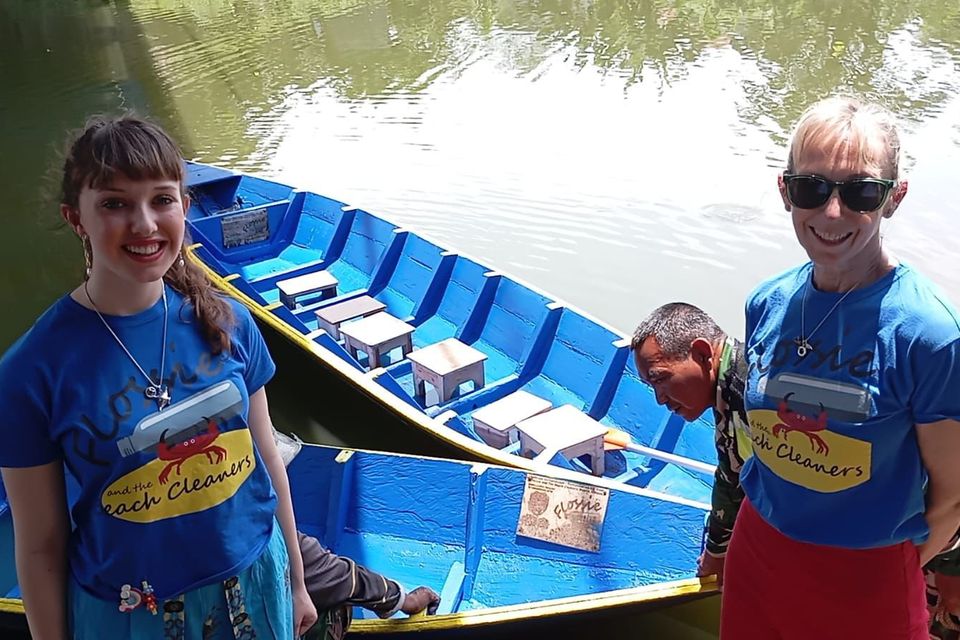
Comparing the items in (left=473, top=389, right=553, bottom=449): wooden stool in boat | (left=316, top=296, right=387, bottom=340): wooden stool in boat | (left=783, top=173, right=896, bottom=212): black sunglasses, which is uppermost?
(left=783, top=173, right=896, bottom=212): black sunglasses

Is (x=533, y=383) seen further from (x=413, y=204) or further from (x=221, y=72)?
(x=221, y=72)

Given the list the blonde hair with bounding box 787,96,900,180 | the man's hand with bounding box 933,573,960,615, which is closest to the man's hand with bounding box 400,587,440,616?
the man's hand with bounding box 933,573,960,615

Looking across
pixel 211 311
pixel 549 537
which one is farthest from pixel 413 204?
pixel 211 311

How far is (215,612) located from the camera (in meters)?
1.79

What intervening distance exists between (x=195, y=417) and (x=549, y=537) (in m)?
2.30

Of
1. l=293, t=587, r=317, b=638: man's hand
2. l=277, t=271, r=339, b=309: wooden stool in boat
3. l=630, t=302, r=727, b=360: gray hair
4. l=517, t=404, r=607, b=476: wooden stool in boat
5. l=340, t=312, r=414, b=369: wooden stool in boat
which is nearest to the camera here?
l=293, t=587, r=317, b=638: man's hand

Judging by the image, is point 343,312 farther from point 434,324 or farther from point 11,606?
point 11,606

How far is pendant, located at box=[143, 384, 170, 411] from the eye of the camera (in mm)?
1636

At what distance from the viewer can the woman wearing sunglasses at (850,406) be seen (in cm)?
154

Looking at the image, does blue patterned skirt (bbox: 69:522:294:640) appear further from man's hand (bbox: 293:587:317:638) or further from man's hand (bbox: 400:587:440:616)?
man's hand (bbox: 400:587:440:616)

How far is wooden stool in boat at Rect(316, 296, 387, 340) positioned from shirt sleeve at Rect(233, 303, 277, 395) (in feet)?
12.1

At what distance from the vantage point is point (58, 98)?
13.4 m

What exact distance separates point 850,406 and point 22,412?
5.11 ft

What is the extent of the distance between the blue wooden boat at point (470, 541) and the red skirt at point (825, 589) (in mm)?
1089
